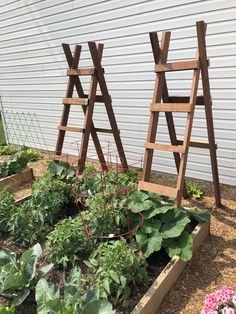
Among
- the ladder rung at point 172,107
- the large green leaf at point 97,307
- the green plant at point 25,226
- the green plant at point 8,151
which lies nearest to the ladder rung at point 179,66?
the ladder rung at point 172,107

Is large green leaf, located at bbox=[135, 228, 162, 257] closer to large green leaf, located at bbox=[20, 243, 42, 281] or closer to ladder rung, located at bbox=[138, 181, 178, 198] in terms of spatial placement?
ladder rung, located at bbox=[138, 181, 178, 198]

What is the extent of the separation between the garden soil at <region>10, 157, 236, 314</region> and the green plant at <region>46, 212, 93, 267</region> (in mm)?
871

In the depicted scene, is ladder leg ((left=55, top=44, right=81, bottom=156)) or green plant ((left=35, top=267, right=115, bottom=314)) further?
ladder leg ((left=55, top=44, right=81, bottom=156))

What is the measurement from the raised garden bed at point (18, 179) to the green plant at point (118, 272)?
3122 millimetres

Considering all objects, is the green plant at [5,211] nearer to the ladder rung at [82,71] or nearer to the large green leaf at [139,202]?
the large green leaf at [139,202]

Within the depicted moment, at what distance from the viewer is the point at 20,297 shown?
265 centimetres

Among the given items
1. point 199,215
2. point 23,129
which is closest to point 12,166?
point 23,129

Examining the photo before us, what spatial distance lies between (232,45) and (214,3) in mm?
546

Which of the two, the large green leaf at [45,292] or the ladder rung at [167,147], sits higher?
the ladder rung at [167,147]

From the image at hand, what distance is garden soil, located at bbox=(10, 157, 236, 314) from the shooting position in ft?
8.83

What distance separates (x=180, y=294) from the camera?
9.12ft

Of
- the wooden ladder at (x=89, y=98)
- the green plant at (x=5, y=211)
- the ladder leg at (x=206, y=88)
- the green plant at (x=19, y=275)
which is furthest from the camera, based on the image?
the wooden ladder at (x=89, y=98)

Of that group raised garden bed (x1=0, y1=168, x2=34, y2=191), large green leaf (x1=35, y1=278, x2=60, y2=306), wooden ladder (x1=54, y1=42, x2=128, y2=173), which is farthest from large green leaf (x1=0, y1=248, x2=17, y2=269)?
raised garden bed (x1=0, y1=168, x2=34, y2=191)

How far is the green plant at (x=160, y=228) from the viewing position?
293 cm
